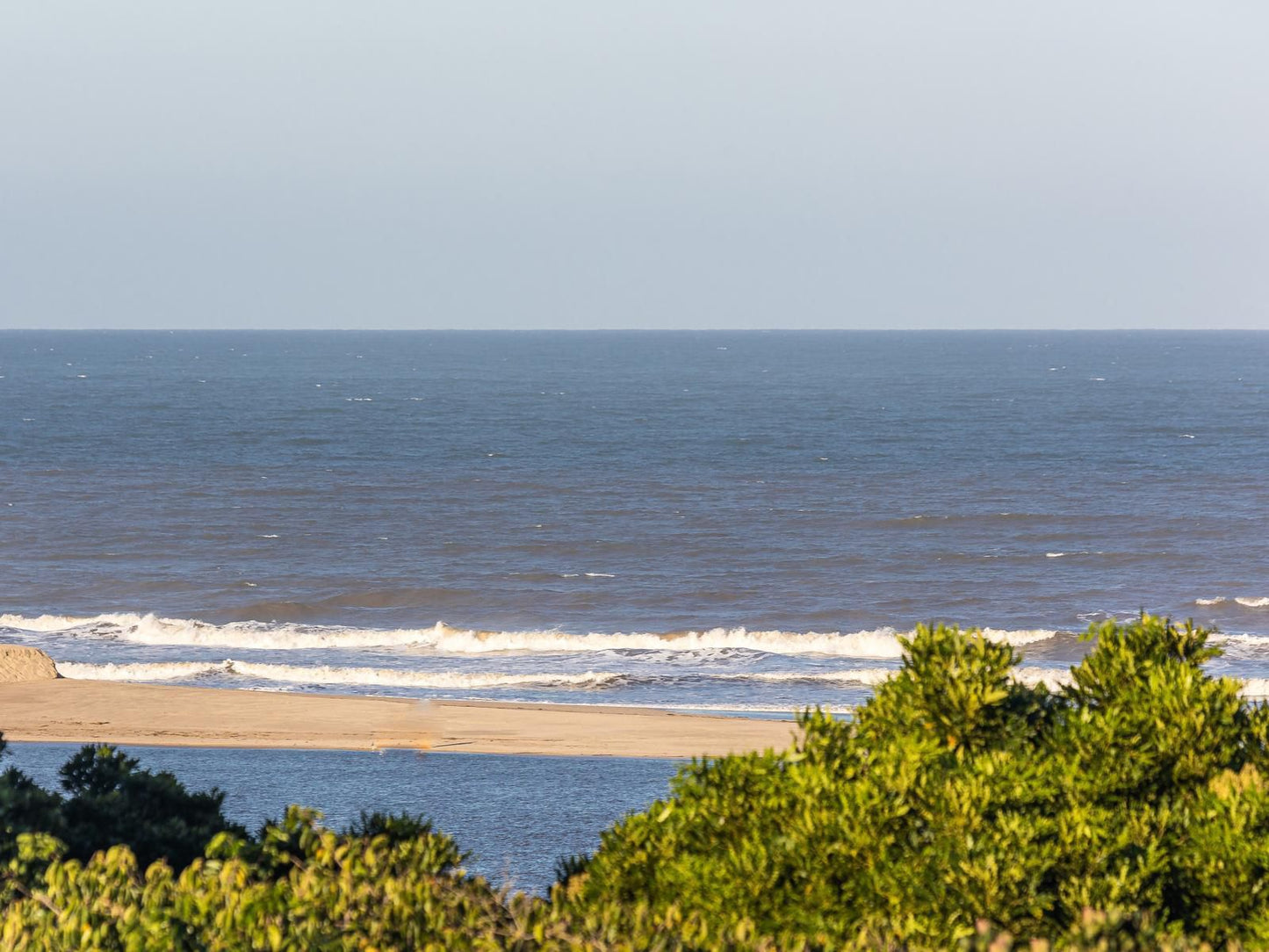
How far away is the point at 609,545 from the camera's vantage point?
47406mm

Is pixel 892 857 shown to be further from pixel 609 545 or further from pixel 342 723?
pixel 609 545

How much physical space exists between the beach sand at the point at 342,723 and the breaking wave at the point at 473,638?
7.52 m

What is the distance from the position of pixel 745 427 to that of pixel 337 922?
86.4 metres

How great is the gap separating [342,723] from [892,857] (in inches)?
722

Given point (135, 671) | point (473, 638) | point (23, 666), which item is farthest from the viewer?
point (473, 638)

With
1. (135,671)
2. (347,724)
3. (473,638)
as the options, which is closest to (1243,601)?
(473,638)

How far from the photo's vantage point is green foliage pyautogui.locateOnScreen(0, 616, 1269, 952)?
19.2ft

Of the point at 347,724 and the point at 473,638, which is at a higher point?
the point at 347,724

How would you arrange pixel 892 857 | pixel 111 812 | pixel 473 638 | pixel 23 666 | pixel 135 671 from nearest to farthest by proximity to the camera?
1. pixel 892 857
2. pixel 111 812
3. pixel 23 666
4. pixel 135 671
5. pixel 473 638

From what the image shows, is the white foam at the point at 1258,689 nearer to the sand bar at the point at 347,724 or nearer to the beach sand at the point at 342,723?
the sand bar at the point at 347,724

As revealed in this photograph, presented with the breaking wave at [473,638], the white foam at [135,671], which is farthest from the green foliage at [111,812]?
the breaking wave at [473,638]

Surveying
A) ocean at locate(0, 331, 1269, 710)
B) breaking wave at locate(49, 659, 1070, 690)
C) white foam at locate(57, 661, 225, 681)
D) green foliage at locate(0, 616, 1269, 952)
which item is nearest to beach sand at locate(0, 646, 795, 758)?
white foam at locate(57, 661, 225, 681)

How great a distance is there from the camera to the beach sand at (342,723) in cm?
2197

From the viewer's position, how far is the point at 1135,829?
21.5 ft
